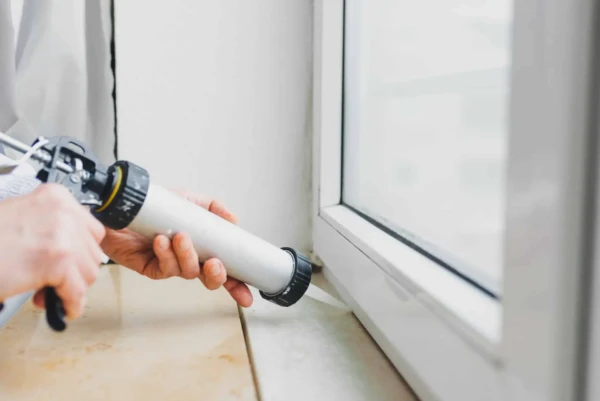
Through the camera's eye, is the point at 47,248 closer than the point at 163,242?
Yes

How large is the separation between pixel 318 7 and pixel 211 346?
459 mm

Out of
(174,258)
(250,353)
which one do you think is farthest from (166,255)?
(250,353)

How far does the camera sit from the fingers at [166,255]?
46cm

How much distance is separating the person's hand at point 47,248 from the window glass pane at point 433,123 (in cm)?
22

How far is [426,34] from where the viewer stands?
0.52 metres

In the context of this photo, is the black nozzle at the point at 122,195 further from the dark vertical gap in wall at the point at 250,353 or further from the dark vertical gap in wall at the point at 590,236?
the dark vertical gap in wall at the point at 590,236

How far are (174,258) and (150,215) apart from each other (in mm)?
57

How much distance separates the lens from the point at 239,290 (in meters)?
0.54

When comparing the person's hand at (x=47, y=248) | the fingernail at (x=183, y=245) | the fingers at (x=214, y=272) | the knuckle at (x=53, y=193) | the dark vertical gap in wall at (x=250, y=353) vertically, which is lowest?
the dark vertical gap in wall at (x=250, y=353)

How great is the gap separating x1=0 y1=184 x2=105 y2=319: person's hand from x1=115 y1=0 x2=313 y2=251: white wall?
46 cm

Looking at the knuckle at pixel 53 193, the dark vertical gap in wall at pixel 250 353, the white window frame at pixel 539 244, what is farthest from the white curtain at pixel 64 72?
the white window frame at pixel 539 244

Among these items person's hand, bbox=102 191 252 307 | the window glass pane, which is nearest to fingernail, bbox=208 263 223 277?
person's hand, bbox=102 191 252 307

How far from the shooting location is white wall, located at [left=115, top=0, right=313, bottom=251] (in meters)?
0.76

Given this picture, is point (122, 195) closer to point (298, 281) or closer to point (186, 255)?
point (186, 255)
